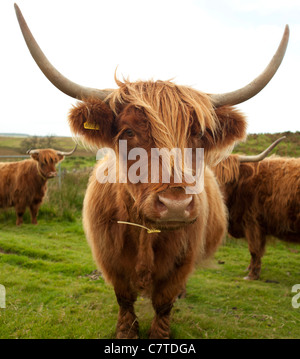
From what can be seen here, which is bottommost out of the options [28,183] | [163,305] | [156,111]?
[163,305]

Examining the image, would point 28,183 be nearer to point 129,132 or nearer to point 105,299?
point 105,299

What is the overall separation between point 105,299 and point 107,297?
0.16 feet

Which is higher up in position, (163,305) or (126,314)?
(163,305)

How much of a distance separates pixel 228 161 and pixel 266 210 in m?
0.95

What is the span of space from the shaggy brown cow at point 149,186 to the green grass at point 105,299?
1.63 feet

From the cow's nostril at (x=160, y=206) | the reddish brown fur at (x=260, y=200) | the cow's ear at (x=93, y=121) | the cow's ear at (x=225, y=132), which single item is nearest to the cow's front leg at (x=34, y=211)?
the reddish brown fur at (x=260, y=200)

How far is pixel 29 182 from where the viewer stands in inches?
299

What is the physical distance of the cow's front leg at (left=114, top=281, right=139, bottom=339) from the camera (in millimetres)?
2504

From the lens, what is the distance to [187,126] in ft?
6.01

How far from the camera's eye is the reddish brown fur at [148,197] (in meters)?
1.74
